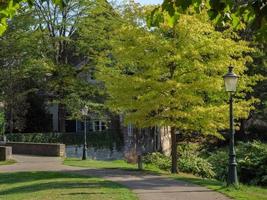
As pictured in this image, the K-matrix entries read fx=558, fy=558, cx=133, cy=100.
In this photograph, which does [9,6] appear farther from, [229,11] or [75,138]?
[75,138]

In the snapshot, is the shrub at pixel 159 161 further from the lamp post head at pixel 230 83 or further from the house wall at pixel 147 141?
the lamp post head at pixel 230 83

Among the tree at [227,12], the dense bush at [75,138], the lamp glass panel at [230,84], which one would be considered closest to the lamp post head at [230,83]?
the lamp glass panel at [230,84]

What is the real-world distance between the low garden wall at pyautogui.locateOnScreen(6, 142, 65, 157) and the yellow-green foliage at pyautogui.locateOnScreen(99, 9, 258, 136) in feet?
42.0

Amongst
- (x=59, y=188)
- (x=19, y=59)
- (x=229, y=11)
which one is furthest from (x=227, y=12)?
(x=19, y=59)

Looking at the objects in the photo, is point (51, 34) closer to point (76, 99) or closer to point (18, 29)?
point (18, 29)

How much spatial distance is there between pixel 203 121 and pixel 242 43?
377cm

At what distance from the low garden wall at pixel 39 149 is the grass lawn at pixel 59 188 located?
12.8 m

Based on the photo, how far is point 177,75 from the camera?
22219mm

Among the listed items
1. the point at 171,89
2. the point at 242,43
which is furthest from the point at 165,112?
the point at 242,43

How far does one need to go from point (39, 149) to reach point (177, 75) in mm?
17008

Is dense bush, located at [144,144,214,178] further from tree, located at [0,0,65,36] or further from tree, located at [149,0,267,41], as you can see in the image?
tree, located at [149,0,267,41]

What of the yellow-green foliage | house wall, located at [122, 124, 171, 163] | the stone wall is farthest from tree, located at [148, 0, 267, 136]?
house wall, located at [122, 124, 171, 163]

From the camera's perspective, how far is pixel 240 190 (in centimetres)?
1656

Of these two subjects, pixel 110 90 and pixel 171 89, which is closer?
pixel 171 89
